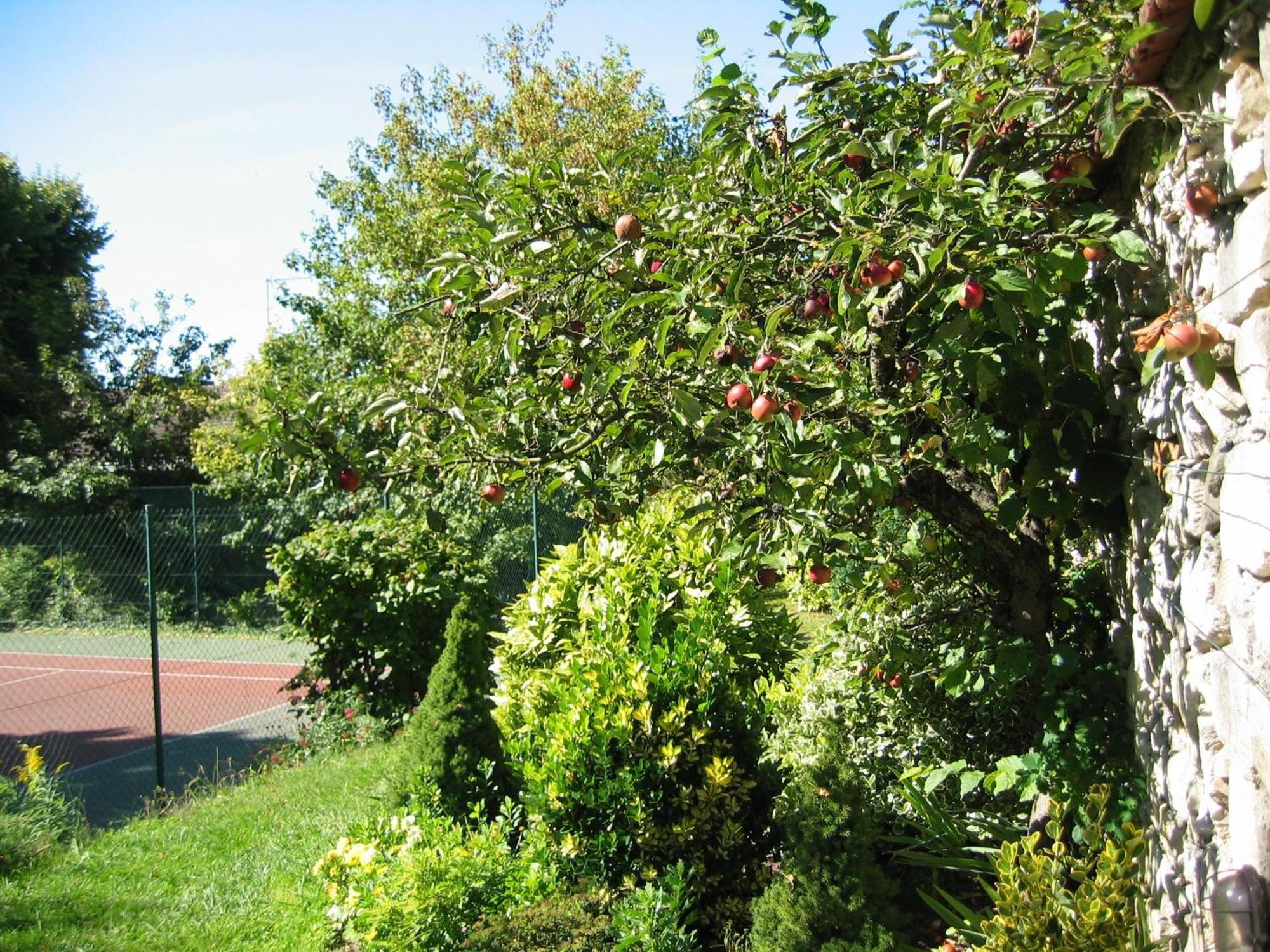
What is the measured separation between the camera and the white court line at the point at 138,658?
11.9 meters

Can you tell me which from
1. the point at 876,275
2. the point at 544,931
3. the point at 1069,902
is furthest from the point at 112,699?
the point at 876,275

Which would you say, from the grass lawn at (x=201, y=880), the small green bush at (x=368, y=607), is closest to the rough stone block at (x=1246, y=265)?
the grass lawn at (x=201, y=880)

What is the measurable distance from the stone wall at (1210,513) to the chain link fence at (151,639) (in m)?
3.71

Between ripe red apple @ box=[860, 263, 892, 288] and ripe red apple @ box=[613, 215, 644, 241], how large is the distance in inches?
29.3

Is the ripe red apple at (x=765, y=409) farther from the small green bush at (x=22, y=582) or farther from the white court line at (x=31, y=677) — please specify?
the white court line at (x=31, y=677)

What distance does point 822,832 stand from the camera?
287cm

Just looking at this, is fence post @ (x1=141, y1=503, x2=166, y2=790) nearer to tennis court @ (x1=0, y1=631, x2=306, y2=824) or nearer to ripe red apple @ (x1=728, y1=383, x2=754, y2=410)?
tennis court @ (x1=0, y1=631, x2=306, y2=824)

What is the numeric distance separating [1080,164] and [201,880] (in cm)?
470

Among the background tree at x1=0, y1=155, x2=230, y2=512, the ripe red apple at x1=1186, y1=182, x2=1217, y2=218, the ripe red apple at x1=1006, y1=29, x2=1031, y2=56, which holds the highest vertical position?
the background tree at x1=0, y1=155, x2=230, y2=512

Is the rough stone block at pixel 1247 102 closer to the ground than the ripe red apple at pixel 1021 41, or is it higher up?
closer to the ground

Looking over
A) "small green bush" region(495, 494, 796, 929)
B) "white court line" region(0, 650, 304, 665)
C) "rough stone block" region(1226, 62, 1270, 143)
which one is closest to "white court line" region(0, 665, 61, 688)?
"white court line" region(0, 650, 304, 665)

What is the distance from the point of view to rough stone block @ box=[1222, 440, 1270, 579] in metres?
1.92

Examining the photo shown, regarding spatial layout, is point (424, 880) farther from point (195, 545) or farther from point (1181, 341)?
point (195, 545)

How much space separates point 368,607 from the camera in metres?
7.08
